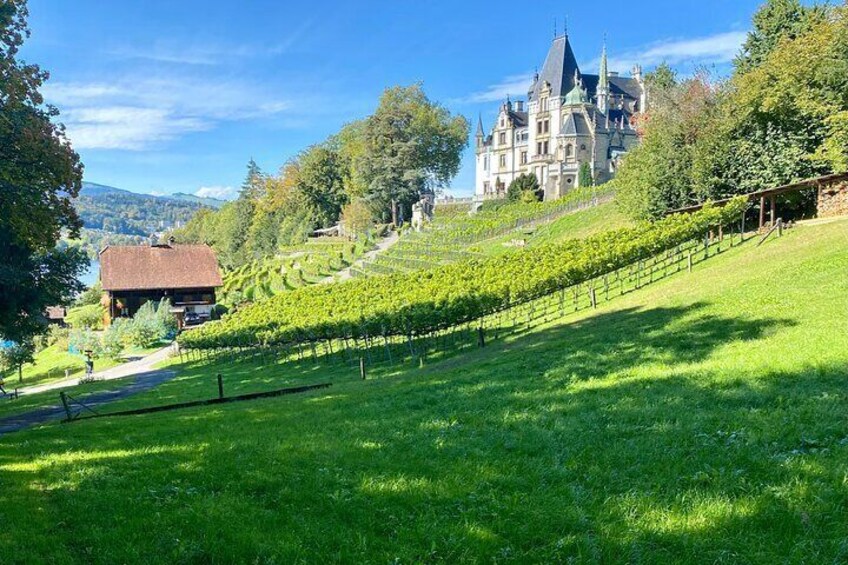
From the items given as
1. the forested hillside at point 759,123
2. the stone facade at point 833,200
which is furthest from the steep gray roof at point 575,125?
the stone facade at point 833,200

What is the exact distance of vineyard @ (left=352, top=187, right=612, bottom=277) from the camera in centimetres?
5522

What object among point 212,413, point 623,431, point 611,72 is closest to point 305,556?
point 623,431

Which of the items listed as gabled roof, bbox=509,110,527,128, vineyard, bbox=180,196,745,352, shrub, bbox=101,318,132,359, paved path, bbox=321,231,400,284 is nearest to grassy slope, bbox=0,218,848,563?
vineyard, bbox=180,196,745,352

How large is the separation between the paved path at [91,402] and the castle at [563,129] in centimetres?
5349

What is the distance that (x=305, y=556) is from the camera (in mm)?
4953

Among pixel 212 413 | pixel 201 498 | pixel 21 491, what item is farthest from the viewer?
pixel 212 413

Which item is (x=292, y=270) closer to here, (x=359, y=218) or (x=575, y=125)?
(x=359, y=218)

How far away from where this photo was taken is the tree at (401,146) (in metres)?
79.8

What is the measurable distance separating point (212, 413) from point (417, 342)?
15795 millimetres

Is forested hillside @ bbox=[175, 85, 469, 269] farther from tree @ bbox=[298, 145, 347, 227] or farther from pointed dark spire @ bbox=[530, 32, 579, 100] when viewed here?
pointed dark spire @ bbox=[530, 32, 579, 100]

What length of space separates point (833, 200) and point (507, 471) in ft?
94.6

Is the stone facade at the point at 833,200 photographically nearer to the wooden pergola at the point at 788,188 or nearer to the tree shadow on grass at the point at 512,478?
the wooden pergola at the point at 788,188

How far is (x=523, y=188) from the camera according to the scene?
7431 centimetres

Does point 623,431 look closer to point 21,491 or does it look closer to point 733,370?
point 733,370
